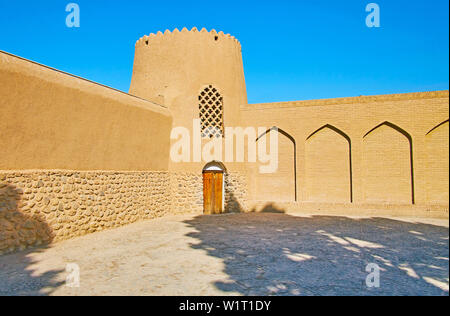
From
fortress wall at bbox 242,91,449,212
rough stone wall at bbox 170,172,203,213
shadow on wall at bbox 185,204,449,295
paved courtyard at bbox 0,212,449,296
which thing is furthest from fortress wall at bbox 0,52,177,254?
fortress wall at bbox 242,91,449,212

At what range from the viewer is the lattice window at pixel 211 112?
41.2ft

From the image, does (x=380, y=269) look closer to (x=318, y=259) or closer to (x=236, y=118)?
(x=318, y=259)

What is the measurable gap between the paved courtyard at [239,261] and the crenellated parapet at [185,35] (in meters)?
7.52

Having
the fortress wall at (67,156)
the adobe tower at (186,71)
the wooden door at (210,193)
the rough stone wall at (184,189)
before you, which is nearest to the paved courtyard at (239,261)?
the fortress wall at (67,156)

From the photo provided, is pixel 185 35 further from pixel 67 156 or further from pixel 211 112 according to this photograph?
pixel 67 156

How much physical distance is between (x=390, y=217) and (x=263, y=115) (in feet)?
19.6

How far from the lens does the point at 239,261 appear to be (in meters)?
5.79

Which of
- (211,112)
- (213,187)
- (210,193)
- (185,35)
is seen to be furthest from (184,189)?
(185,35)

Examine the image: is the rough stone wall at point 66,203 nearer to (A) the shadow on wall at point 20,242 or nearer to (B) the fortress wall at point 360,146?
Answer: (A) the shadow on wall at point 20,242

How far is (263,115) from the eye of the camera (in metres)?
13.0

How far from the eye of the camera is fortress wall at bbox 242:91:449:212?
36.7 feet

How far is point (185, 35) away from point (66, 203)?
7.86 m

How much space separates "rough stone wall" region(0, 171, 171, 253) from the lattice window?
2.90 meters
